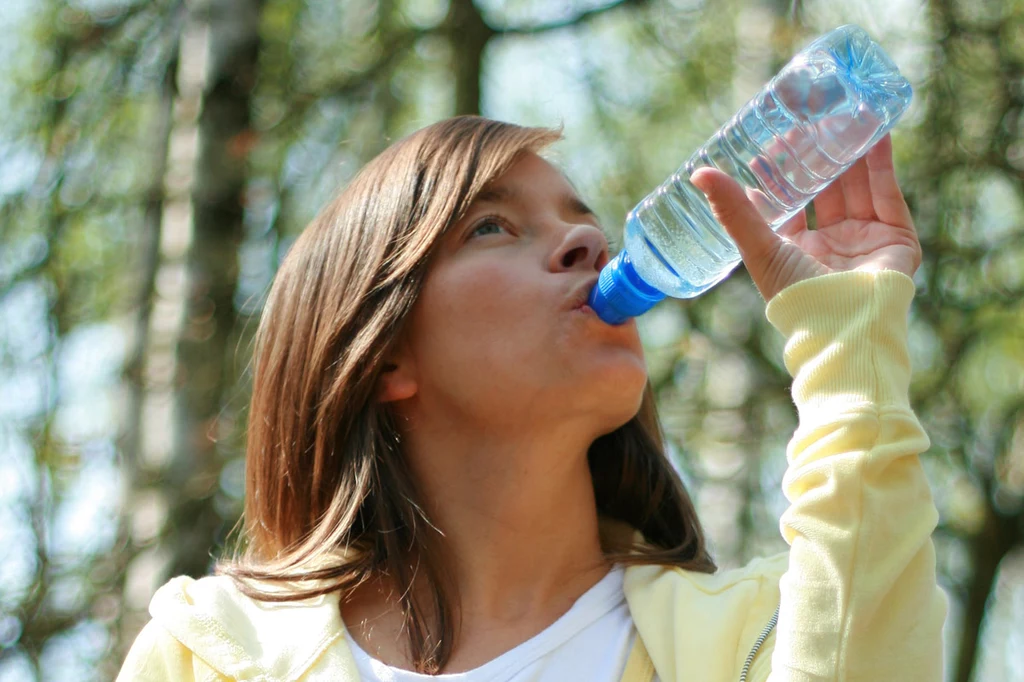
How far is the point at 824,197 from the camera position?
2297 millimetres

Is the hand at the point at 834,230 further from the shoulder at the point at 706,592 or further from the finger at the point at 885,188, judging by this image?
the shoulder at the point at 706,592

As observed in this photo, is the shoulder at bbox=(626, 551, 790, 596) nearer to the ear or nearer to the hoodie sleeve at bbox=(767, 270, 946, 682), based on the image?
the hoodie sleeve at bbox=(767, 270, 946, 682)

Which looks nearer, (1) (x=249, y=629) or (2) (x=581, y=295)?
(1) (x=249, y=629)

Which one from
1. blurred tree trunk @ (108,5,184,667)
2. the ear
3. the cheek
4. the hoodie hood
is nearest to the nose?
the cheek

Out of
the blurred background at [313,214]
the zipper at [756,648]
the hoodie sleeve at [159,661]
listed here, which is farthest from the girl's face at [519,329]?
the blurred background at [313,214]

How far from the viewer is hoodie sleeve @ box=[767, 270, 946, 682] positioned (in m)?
1.77

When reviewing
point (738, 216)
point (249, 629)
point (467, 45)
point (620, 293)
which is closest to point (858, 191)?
point (738, 216)

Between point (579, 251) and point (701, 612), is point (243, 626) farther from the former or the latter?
point (579, 251)

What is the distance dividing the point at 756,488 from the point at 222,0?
390 centimetres

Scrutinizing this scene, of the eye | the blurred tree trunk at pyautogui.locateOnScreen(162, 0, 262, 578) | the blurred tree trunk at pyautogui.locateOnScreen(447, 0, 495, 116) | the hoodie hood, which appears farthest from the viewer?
the blurred tree trunk at pyautogui.locateOnScreen(447, 0, 495, 116)

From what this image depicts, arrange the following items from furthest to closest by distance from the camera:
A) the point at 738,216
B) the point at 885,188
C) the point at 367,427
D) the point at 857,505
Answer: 1. the point at 367,427
2. the point at 885,188
3. the point at 738,216
4. the point at 857,505

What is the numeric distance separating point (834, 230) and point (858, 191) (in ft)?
0.30

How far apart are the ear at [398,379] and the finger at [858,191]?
1.02 m

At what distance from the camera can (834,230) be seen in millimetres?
2242
